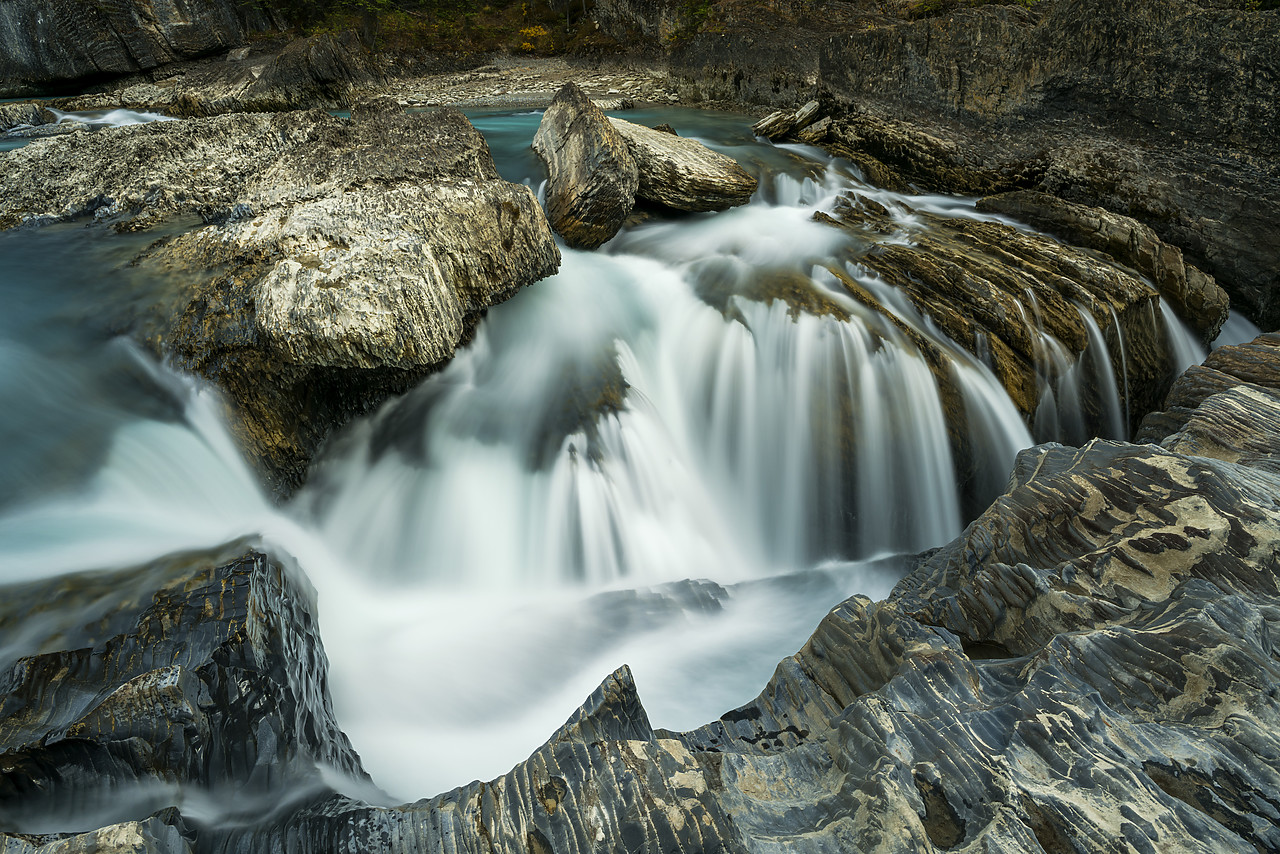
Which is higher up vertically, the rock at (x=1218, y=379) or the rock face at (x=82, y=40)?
the rock face at (x=82, y=40)

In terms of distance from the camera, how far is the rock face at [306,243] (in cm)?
362

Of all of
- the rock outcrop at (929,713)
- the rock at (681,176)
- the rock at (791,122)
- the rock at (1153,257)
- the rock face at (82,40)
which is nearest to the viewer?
the rock outcrop at (929,713)

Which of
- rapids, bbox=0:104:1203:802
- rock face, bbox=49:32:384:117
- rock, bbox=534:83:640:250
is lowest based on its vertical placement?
rapids, bbox=0:104:1203:802

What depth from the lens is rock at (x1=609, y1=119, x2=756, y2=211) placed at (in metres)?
6.59

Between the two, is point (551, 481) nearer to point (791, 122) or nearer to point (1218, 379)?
point (1218, 379)

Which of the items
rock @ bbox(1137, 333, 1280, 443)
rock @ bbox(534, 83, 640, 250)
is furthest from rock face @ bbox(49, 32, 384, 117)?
rock @ bbox(1137, 333, 1280, 443)

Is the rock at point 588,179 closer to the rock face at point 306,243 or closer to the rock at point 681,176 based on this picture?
the rock at point 681,176

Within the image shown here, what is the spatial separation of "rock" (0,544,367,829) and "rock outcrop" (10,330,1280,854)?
0.4 inches

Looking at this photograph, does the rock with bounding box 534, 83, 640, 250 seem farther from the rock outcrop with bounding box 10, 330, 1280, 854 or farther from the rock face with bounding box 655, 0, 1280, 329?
the rock outcrop with bounding box 10, 330, 1280, 854

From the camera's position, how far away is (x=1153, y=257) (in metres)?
5.59

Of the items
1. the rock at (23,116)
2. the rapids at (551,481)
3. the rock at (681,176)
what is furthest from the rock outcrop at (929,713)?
the rock at (23,116)

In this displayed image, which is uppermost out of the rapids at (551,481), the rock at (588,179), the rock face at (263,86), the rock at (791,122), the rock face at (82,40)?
the rock face at (82,40)

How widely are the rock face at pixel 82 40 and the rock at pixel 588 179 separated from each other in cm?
1685

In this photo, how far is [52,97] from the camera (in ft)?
51.8
